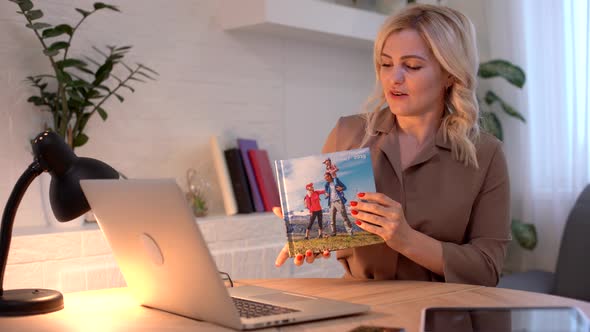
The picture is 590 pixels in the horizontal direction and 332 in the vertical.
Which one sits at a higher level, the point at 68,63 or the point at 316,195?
the point at 68,63

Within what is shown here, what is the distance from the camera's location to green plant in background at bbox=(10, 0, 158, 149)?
9.18 ft

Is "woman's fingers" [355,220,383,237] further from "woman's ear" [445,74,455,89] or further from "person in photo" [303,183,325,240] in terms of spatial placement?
"woman's ear" [445,74,455,89]

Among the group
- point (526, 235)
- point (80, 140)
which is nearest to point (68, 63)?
point (80, 140)

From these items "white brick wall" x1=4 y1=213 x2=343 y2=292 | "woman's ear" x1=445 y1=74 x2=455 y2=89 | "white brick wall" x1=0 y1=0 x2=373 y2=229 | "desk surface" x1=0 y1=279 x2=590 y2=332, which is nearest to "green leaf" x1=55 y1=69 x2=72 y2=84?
"white brick wall" x1=0 y1=0 x2=373 y2=229

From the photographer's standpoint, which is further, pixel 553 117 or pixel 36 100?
pixel 553 117

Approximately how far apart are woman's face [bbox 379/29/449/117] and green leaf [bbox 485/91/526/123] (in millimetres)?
2097

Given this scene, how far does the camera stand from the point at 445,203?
2.08m

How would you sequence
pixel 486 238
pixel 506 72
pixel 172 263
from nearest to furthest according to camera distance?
pixel 172 263
pixel 486 238
pixel 506 72

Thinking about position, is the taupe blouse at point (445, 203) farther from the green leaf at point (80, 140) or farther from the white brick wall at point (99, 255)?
the green leaf at point (80, 140)

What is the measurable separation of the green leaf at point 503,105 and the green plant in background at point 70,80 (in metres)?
1.95

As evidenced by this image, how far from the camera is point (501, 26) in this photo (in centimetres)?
430

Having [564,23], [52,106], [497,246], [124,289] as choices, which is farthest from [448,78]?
[564,23]

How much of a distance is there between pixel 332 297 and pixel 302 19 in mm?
2118

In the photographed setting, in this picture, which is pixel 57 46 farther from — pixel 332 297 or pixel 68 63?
pixel 332 297
